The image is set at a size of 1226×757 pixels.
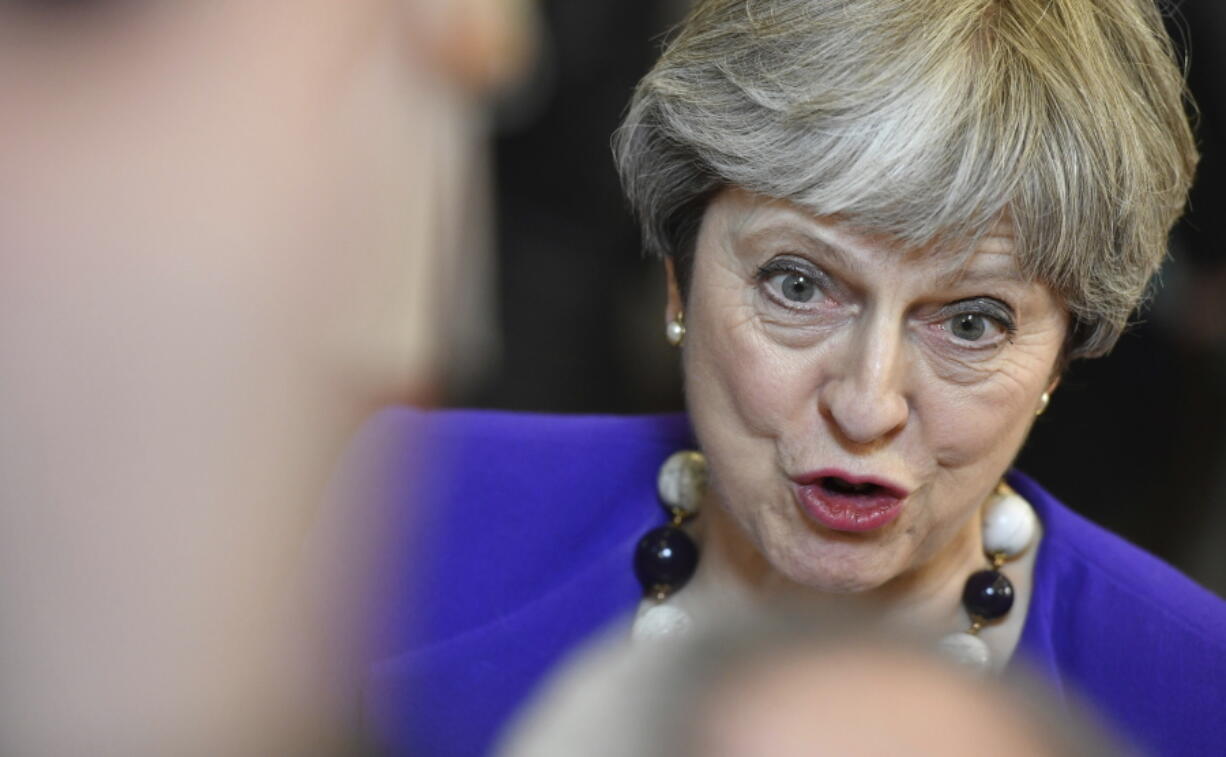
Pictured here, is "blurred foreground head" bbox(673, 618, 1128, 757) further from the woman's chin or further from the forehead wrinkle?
the woman's chin

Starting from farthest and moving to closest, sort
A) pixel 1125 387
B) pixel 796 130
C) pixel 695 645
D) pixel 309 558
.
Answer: pixel 1125 387, pixel 796 130, pixel 309 558, pixel 695 645

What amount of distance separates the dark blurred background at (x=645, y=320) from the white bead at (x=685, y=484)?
5.30 ft

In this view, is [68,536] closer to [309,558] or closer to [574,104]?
[309,558]

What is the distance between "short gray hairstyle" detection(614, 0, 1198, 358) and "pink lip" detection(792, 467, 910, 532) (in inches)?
14.4

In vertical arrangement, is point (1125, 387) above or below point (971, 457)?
below

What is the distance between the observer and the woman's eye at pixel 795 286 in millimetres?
2100

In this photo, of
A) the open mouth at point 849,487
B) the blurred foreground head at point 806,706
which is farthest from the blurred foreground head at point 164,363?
the open mouth at point 849,487

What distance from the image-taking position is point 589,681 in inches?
40.4

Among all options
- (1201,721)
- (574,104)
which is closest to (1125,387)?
(574,104)

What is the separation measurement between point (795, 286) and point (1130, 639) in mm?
759

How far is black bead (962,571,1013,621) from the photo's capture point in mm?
2346

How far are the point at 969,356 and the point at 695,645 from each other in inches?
45.5

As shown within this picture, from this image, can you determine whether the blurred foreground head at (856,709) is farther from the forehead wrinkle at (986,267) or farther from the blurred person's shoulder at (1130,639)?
the blurred person's shoulder at (1130,639)

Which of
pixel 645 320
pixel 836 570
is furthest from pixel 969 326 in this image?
pixel 645 320
